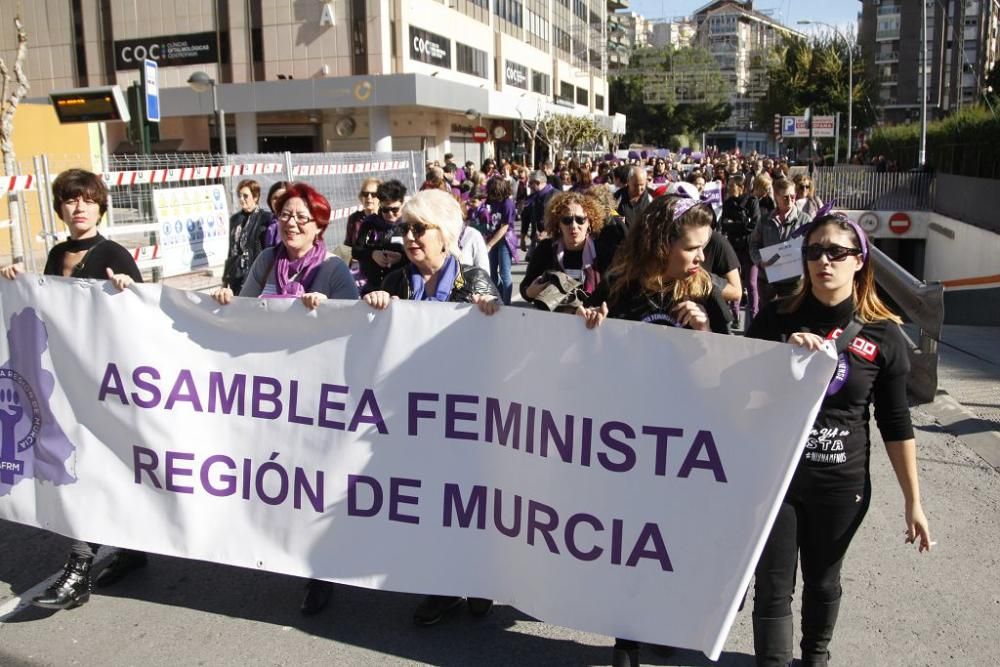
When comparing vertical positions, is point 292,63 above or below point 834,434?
above

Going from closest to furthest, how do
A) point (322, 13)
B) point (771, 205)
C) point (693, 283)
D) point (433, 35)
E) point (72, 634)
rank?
point (693, 283)
point (72, 634)
point (771, 205)
point (322, 13)
point (433, 35)

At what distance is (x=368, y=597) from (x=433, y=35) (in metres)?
42.4

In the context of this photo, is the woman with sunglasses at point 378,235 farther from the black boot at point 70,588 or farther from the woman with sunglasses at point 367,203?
the black boot at point 70,588

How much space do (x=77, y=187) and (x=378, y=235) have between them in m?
2.81

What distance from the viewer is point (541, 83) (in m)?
61.3

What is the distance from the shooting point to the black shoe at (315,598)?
396cm

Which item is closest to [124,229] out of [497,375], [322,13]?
[497,375]

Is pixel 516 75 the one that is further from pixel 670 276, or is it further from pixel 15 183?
pixel 670 276

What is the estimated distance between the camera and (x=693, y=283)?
138 inches

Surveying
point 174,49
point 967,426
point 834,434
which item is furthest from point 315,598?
point 174,49

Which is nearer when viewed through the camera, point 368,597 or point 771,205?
point 368,597

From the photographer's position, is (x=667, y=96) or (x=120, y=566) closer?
(x=120, y=566)

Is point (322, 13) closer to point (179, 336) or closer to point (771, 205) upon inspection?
point (771, 205)

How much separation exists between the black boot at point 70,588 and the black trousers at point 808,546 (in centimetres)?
293
